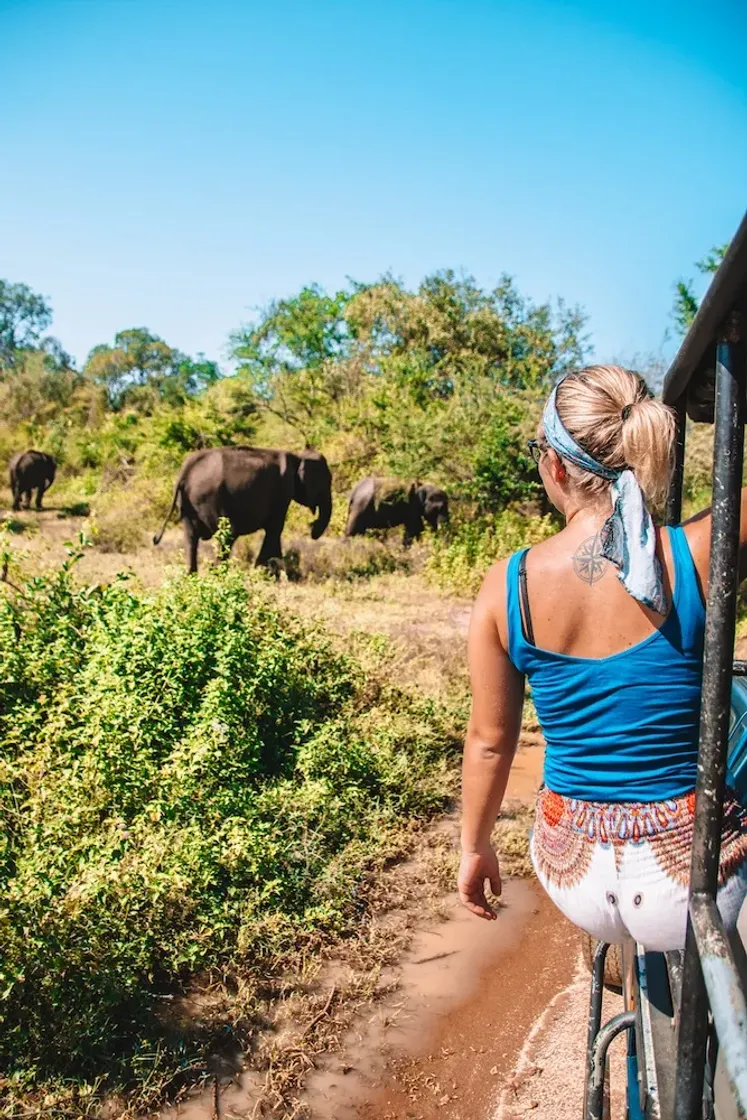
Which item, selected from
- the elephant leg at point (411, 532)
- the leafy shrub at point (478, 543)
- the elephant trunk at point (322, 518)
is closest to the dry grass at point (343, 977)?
the leafy shrub at point (478, 543)

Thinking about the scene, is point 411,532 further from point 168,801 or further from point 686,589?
point 686,589

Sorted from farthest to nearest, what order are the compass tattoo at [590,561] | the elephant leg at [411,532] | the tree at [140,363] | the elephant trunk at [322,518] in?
the tree at [140,363] → the elephant leg at [411,532] → the elephant trunk at [322,518] → the compass tattoo at [590,561]

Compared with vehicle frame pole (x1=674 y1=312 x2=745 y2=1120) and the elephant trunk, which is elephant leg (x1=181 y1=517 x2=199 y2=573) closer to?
the elephant trunk

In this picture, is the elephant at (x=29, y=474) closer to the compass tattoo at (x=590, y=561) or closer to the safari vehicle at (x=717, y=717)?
the compass tattoo at (x=590, y=561)

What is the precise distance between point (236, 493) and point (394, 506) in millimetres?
3008

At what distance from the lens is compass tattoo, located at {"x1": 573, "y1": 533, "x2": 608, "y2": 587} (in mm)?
1606

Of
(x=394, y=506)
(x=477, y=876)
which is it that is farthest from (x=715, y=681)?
(x=394, y=506)

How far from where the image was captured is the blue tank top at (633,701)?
1.54 m

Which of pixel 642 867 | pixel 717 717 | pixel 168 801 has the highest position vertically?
pixel 717 717

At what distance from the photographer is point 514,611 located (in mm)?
1661

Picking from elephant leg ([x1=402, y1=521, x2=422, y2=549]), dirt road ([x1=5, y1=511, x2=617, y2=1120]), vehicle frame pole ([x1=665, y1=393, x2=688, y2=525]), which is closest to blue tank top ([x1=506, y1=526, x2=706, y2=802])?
vehicle frame pole ([x1=665, y1=393, x2=688, y2=525])

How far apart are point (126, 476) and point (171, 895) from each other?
49.3 feet

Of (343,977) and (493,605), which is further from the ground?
(493,605)

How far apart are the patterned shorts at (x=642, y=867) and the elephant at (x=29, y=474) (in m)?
17.7
